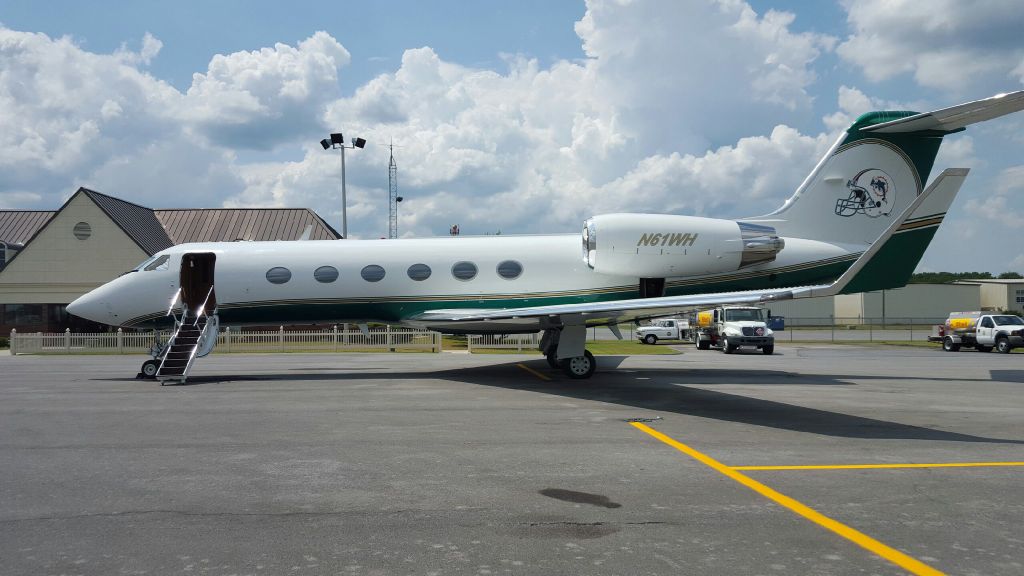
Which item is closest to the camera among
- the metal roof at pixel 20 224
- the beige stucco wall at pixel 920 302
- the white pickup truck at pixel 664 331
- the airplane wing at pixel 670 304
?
the airplane wing at pixel 670 304

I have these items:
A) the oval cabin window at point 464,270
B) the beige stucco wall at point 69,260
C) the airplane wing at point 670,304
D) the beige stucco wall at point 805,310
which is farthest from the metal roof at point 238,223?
the beige stucco wall at point 805,310

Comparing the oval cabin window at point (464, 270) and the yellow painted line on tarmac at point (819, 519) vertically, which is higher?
the oval cabin window at point (464, 270)

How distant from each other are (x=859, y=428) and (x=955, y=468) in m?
2.38

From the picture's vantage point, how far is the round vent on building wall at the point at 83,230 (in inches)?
1517

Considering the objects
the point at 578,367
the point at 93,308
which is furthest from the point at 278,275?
the point at 578,367

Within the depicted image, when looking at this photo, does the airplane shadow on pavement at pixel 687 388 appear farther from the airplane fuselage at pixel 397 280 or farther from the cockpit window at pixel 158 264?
the cockpit window at pixel 158 264

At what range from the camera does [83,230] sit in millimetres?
38594

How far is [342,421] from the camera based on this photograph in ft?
32.1

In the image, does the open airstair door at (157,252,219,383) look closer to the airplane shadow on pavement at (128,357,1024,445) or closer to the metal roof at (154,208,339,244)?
the airplane shadow on pavement at (128,357,1024,445)

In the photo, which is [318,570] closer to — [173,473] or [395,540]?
[395,540]

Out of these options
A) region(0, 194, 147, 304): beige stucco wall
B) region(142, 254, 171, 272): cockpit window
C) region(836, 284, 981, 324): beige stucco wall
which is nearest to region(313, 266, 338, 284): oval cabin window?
region(142, 254, 171, 272): cockpit window

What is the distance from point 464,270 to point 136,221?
33304 mm

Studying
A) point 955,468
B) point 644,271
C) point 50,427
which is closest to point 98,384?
point 50,427

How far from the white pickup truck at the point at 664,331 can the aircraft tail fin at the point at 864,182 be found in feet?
79.0
